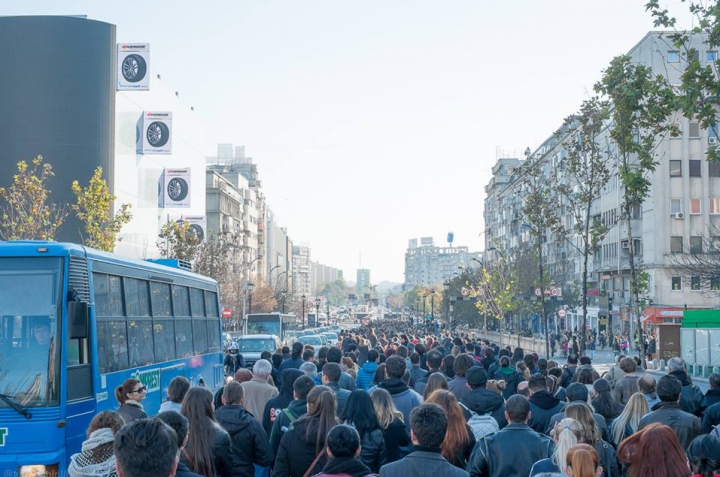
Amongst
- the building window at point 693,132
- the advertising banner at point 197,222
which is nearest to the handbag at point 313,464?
the building window at point 693,132

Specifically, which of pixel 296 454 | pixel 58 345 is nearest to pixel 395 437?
pixel 296 454

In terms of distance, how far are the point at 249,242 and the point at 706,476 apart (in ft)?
431

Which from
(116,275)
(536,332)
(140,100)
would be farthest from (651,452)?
(536,332)

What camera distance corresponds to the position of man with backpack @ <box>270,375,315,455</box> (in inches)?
344

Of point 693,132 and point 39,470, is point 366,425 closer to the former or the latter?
point 39,470

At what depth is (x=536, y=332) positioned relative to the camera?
99.8m

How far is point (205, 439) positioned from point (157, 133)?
2401 inches

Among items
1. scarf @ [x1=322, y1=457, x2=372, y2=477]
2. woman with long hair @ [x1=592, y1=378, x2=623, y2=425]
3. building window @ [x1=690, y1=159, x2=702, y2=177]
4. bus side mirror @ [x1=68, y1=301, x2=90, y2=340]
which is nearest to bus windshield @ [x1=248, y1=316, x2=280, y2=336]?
building window @ [x1=690, y1=159, x2=702, y2=177]

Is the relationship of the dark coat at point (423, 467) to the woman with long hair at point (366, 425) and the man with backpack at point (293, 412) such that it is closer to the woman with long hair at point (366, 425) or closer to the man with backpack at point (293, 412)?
the woman with long hair at point (366, 425)

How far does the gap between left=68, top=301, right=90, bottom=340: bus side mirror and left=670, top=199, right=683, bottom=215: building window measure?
57.7 meters

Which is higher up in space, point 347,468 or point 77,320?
point 77,320

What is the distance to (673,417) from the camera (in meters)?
8.85

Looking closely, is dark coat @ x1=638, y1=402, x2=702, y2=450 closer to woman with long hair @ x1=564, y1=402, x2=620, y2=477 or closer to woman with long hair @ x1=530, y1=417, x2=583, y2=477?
woman with long hair @ x1=564, y1=402, x2=620, y2=477

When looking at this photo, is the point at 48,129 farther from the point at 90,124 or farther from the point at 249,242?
the point at 249,242
